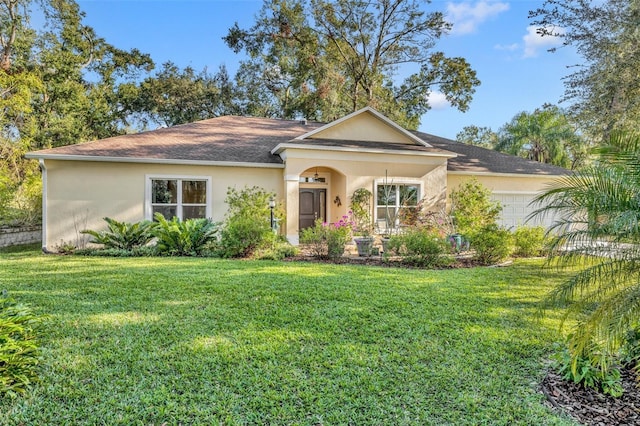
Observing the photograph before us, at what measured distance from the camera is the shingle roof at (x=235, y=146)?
38.2ft

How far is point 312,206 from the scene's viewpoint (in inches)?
574

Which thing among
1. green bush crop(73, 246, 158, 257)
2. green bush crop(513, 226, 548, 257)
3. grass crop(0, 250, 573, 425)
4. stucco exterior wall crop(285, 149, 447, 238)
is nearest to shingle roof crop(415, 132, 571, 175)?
stucco exterior wall crop(285, 149, 447, 238)

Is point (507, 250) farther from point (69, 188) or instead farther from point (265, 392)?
point (69, 188)

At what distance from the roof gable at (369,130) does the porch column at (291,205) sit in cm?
247

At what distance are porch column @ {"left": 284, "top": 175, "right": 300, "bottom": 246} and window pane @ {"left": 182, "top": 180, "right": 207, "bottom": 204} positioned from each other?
2865 mm

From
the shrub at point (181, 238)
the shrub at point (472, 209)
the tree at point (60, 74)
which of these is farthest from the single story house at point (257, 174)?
A: the tree at point (60, 74)

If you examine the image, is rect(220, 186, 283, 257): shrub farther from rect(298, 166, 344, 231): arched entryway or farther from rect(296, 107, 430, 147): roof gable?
rect(296, 107, 430, 147): roof gable

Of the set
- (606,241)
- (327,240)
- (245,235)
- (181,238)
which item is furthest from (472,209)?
(181,238)

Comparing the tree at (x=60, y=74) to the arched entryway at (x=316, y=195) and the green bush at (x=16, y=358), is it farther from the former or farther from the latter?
the green bush at (x=16, y=358)

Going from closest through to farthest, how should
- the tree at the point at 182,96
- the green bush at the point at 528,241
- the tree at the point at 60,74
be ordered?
the green bush at the point at 528,241 < the tree at the point at 60,74 < the tree at the point at 182,96

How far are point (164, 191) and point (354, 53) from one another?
58.1ft

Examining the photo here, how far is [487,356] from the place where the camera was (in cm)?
393

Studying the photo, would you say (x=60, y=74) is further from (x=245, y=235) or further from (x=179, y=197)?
(x=245, y=235)

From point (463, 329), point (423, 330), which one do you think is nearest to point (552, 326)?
point (463, 329)
